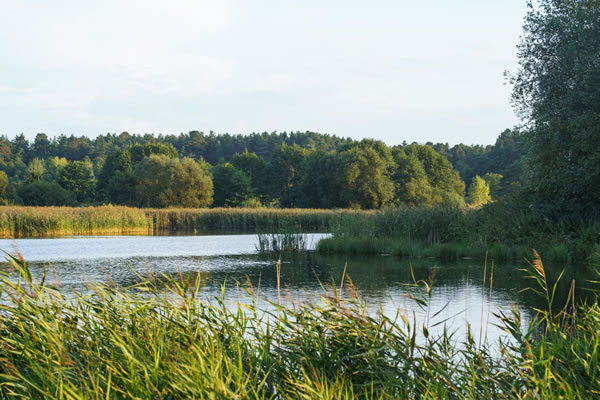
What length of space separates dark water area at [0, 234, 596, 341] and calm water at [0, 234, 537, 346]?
2 cm

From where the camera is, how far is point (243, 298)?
36.2ft

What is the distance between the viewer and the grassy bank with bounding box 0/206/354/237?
1201 inches

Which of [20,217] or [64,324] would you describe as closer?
[64,324]

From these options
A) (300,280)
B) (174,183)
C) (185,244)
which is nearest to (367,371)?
(300,280)

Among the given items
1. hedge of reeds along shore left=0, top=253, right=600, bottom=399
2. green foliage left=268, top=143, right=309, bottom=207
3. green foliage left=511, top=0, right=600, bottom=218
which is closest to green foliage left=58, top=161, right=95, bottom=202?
green foliage left=268, top=143, right=309, bottom=207

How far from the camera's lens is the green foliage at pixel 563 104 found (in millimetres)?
17688

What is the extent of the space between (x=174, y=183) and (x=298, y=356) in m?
57.8

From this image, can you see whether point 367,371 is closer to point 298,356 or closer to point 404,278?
point 298,356

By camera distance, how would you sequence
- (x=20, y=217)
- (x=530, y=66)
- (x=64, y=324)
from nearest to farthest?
(x=64, y=324) < (x=530, y=66) < (x=20, y=217)

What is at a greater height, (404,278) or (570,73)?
(570,73)

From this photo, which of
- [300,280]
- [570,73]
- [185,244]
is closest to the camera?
[300,280]

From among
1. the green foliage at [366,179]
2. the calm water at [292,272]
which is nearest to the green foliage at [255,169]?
the green foliage at [366,179]

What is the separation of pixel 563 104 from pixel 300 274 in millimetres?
9269

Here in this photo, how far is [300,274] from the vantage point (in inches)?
617
